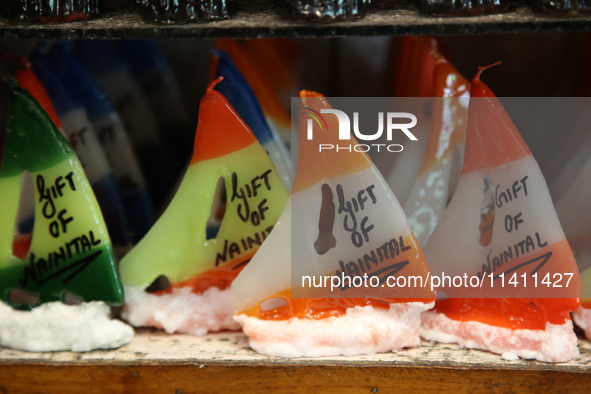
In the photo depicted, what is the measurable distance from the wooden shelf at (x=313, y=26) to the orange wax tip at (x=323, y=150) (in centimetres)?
9

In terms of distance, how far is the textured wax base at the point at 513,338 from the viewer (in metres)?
0.72

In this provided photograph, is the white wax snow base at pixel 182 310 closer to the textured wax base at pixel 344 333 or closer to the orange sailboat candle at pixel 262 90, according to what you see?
the textured wax base at pixel 344 333

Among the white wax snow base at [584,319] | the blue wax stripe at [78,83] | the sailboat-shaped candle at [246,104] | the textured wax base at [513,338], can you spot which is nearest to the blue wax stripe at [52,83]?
the blue wax stripe at [78,83]

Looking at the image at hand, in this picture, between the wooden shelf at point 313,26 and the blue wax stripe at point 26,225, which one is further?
the blue wax stripe at point 26,225

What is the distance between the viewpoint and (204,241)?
802 millimetres

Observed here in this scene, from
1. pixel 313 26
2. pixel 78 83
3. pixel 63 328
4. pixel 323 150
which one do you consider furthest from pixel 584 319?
pixel 78 83

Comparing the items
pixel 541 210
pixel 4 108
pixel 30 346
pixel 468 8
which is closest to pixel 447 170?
pixel 541 210

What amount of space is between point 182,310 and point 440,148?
0.48m

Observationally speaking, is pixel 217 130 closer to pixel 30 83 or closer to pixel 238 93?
pixel 238 93

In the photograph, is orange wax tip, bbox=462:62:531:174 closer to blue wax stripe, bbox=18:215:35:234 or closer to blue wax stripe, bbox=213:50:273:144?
blue wax stripe, bbox=213:50:273:144

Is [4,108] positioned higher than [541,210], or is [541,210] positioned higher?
[4,108]

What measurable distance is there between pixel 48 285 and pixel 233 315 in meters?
0.29

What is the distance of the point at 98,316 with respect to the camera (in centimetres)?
78

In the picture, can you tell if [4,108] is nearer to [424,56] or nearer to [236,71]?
[236,71]
